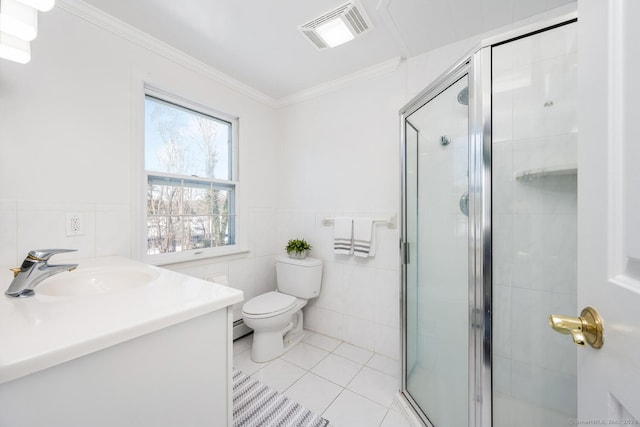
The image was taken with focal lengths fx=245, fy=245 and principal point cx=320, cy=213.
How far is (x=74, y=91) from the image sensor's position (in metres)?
1.29

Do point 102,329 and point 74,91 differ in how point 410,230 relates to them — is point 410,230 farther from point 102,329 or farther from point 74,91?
point 74,91

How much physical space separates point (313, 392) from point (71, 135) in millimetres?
1975

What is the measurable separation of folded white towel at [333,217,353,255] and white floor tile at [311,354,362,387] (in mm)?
788

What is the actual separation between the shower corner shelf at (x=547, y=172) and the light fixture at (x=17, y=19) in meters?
1.98

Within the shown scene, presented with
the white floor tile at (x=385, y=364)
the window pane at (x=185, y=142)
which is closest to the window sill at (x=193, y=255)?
the window pane at (x=185, y=142)

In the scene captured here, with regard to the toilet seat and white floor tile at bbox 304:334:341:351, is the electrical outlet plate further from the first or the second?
white floor tile at bbox 304:334:341:351

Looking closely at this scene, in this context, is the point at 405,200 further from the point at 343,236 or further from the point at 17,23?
the point at 17,23

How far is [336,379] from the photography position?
1.62 metres

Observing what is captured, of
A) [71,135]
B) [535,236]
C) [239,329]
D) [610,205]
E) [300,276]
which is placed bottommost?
[239,329]

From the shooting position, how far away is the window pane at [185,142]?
169cm

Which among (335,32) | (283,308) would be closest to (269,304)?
(283,308)

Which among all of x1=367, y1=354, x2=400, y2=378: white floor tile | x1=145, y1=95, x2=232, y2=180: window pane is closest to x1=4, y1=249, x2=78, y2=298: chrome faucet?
x1=145, y1=95, x2=232, y2=180: window pane

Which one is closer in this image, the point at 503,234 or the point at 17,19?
the point at 17,19

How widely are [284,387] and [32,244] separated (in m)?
1.53
